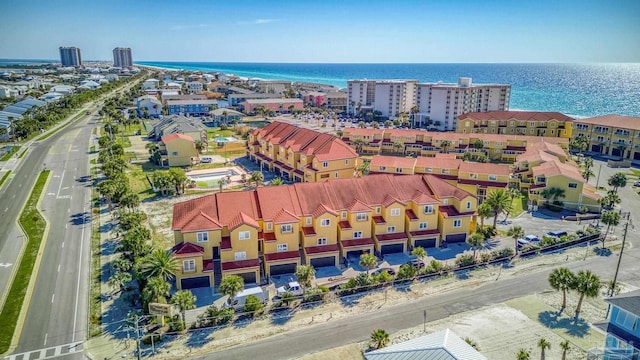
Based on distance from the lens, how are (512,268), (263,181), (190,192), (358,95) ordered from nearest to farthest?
(512,268) < (190,192) < (263,181) < (358,95)

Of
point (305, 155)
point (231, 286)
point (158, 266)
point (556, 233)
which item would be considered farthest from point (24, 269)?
point (556, 233)

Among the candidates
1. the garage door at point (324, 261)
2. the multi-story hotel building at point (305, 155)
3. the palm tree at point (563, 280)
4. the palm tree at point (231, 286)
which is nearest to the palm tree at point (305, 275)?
the palm tree at point (231, 286)

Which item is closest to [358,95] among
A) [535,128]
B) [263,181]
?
[535,128]

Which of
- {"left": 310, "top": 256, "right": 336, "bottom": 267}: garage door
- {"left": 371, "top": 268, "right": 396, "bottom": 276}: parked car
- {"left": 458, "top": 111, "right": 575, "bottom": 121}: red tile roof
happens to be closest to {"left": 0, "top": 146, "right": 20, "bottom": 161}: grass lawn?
{"left": 310, "top": 256, "right": 336, "bottom": 267}: garage door

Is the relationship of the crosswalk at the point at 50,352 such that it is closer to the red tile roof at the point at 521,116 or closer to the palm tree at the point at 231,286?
the palm tree at the point at 231,286

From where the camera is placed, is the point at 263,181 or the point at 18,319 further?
the point at 263,181

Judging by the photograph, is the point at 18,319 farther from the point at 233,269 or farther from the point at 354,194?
the point at 354,194

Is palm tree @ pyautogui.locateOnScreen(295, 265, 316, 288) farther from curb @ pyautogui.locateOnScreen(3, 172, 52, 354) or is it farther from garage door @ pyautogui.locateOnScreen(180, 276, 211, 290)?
curb @ pyautogui.locateOnScreen(3, 172, 52, 354)
